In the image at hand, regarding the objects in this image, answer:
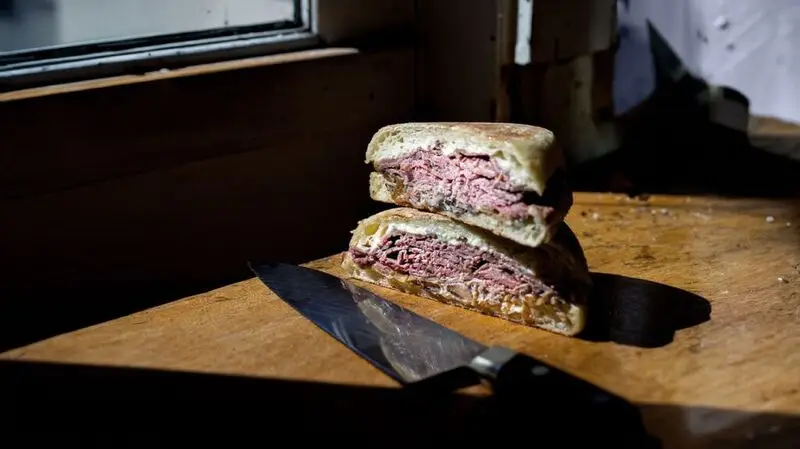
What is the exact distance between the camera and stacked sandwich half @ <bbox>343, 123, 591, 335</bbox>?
1194 mm

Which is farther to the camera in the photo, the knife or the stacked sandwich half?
the stacked sandwich half

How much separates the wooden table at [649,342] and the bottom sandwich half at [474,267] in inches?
0.9

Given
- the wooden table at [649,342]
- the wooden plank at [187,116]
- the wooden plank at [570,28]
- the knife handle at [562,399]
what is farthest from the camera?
the wooden plank at [570,28]

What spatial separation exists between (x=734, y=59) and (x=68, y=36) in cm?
123

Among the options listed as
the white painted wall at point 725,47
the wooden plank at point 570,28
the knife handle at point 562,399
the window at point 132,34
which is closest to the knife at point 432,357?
the knife handle at point 562,399

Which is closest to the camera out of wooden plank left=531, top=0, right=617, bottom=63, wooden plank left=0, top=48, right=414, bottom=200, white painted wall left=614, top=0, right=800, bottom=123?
wooden plank left=0, top=48, right=414, bottom=200

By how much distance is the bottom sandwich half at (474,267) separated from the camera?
1.23m

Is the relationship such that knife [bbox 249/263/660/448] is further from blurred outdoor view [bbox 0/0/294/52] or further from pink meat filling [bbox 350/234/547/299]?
blurred outdoor view [bbox 0/0/294/52]

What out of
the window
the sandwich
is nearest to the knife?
the sandwich

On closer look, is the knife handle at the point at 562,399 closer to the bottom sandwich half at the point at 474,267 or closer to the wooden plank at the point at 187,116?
the bottom sandwich half at the point at 474,267

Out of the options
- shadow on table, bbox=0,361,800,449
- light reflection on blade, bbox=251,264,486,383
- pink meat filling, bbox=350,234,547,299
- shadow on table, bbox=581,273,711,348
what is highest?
pink meat filling, bbox=350,234,547,299

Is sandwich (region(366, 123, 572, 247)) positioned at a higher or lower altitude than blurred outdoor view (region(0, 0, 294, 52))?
lower

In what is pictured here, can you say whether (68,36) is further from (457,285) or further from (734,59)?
(734,59)

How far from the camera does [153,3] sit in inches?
59.4
